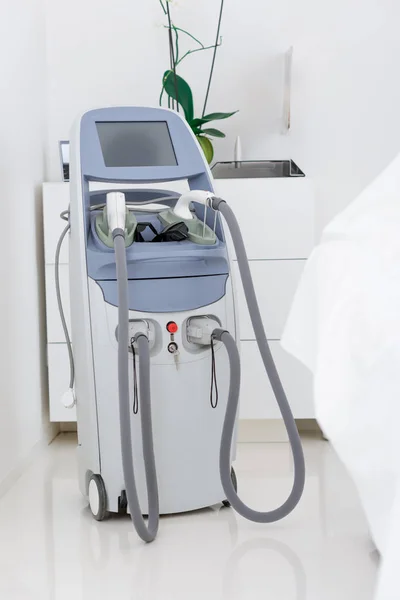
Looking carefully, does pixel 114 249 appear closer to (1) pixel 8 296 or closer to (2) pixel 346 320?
(1) pixel 8 296

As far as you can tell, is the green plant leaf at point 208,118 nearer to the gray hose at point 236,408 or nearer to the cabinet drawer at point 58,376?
the cabinet drawer at point 58,376

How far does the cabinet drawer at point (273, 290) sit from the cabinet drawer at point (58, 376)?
1.93 feet

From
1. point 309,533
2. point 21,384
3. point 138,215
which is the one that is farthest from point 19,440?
point 309,533

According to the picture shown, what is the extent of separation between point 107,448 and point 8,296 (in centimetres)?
61

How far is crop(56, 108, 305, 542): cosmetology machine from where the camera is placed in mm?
1899

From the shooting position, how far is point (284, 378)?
2.73m

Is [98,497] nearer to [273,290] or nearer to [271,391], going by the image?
[271,391]

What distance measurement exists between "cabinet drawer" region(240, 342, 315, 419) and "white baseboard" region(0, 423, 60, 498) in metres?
0.66

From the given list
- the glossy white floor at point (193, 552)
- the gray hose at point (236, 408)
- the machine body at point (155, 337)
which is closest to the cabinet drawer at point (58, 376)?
the glossy white floor at point (193, 552)

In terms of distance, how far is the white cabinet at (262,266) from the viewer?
268cm

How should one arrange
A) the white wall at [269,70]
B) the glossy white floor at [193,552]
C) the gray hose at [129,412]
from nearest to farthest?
the glossy white floor at [193,552], the gray hose at [129,412], the white wall at [269,70]

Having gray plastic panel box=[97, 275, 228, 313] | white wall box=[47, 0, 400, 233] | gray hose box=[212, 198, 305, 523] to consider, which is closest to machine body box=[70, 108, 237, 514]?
gray plastic panel box=[97, 275, 228, 313]

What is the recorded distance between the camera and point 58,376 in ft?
8.86

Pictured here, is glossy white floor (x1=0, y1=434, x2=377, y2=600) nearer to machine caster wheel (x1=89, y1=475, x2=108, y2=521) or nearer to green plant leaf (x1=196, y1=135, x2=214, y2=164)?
machine caster wheel (x1=89, y1=475, x2=108, y2=521)
